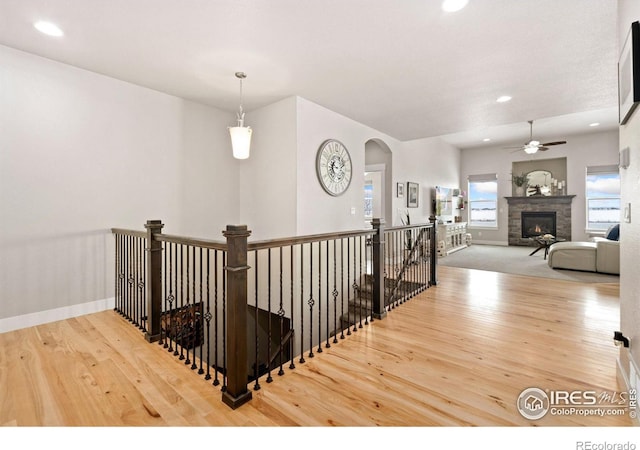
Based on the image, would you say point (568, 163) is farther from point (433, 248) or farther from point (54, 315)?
point (54, 315)

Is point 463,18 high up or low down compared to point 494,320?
up

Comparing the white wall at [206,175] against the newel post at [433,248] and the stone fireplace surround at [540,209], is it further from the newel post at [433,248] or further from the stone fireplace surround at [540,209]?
the stone fireplace surround at [540,209]

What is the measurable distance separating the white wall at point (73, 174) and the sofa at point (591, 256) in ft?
22.0

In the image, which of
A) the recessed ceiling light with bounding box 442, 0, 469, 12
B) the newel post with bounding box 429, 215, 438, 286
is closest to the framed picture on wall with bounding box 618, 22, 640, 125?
the recessed ceiling light with bounding box 442, 0, 469, 12

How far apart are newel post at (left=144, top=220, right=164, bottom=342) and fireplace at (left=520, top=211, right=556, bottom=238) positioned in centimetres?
1021

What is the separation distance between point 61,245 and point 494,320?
452 centimetres

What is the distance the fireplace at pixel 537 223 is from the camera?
892 cm

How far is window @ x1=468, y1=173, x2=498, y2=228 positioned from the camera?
9945 millimetres

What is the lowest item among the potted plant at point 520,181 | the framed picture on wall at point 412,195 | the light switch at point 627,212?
the light switch at point 627,212

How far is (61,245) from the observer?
309 centimetres

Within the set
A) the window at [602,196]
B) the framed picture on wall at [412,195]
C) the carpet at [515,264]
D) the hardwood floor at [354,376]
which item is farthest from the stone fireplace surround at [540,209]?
the hardwood floor at [354,376]

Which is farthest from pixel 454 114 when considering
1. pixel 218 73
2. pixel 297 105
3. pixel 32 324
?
pixel 32 324

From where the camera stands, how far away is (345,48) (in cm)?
273

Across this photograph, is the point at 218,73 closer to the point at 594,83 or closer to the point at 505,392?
the point at 505,392
